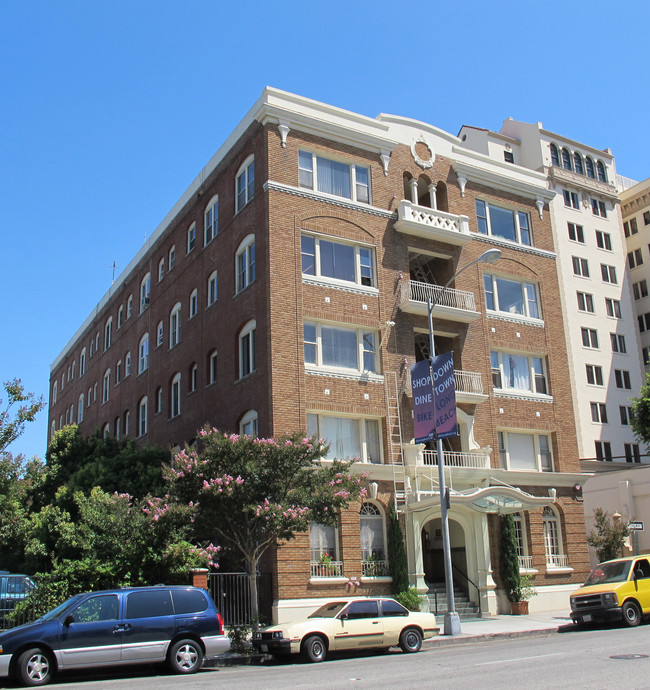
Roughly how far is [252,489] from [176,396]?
1611 cm

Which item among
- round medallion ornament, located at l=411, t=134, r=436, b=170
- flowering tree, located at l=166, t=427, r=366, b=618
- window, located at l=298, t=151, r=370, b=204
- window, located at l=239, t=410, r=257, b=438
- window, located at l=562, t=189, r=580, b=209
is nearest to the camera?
flowering tree, located at l=166, t=427, r=366, b=618

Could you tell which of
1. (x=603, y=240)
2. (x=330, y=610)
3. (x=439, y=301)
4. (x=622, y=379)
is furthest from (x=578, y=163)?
(x=330, y=610)

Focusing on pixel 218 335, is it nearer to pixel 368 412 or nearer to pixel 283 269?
pixel 283 269

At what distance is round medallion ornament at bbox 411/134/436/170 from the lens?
1254 inches

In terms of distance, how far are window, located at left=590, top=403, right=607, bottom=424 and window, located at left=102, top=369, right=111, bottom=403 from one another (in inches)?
1159

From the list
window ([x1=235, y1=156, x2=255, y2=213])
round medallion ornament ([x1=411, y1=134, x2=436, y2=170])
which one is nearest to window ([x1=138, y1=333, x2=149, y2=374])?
window ([x1=235, y1=156, x2=255, y2=213])

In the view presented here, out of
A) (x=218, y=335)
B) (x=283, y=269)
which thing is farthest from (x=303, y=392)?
(x=218, y=335)

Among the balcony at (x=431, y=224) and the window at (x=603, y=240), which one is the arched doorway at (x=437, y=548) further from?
the window at (x=603, y=240)

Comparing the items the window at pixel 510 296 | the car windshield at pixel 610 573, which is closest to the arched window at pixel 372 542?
the car windshield at pixel 610 573

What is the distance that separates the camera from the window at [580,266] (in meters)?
49.3

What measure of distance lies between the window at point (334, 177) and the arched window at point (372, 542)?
38.8ft

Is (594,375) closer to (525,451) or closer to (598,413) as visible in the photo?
(598,413)

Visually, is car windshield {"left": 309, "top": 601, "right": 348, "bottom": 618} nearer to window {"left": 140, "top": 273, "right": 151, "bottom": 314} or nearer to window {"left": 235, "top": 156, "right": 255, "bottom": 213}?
window {"left": 235, "top": 156, "right": 255, "bottom": 213}

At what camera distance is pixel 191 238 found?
35969 millimetres
